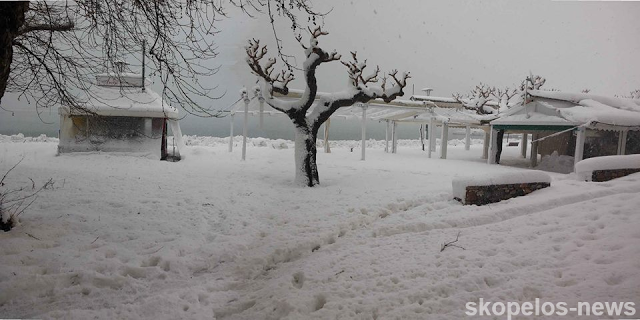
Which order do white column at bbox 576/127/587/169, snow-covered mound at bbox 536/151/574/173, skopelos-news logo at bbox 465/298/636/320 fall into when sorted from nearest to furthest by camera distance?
1. skopelos-news logo at bbox 465/298/636/320
2. white column at bbox 576/127/587/169
3. snow-covered mound at bbox 536/151/574/173

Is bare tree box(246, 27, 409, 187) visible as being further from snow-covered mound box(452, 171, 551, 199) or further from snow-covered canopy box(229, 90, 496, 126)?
snow-covered canopy box(229, 90, 496, 126)

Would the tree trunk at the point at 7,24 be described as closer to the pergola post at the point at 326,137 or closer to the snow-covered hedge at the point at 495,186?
the snow-covered hedge at the point at 495,186

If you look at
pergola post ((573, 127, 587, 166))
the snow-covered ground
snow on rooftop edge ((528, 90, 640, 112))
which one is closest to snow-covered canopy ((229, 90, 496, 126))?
snow on rooftop edge ((528, 90, 640, 112))

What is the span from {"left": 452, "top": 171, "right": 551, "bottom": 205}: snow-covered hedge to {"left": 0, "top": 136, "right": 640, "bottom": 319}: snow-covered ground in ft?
0.72

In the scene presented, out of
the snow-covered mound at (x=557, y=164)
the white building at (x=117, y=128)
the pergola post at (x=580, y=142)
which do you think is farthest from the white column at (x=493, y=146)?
the white building at (x=117, y=128)

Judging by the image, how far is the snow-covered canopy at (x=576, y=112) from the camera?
1482 cm

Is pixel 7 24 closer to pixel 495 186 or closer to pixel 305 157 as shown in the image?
pixel 305 157

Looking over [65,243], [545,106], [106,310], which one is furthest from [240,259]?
[545,106]

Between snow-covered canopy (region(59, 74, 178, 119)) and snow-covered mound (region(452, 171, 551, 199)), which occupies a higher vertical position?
snow-covered canopy (region(59, 74, 178, 119))

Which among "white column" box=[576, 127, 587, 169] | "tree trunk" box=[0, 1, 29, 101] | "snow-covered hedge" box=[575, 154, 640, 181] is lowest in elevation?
"snow-covered hedge" box=[575, 154, 640, 181]

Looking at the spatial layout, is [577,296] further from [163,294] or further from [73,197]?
[73,197]

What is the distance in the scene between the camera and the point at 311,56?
393 inches

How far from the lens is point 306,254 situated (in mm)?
5184

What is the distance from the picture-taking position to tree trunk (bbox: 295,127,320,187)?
10.6 meters
